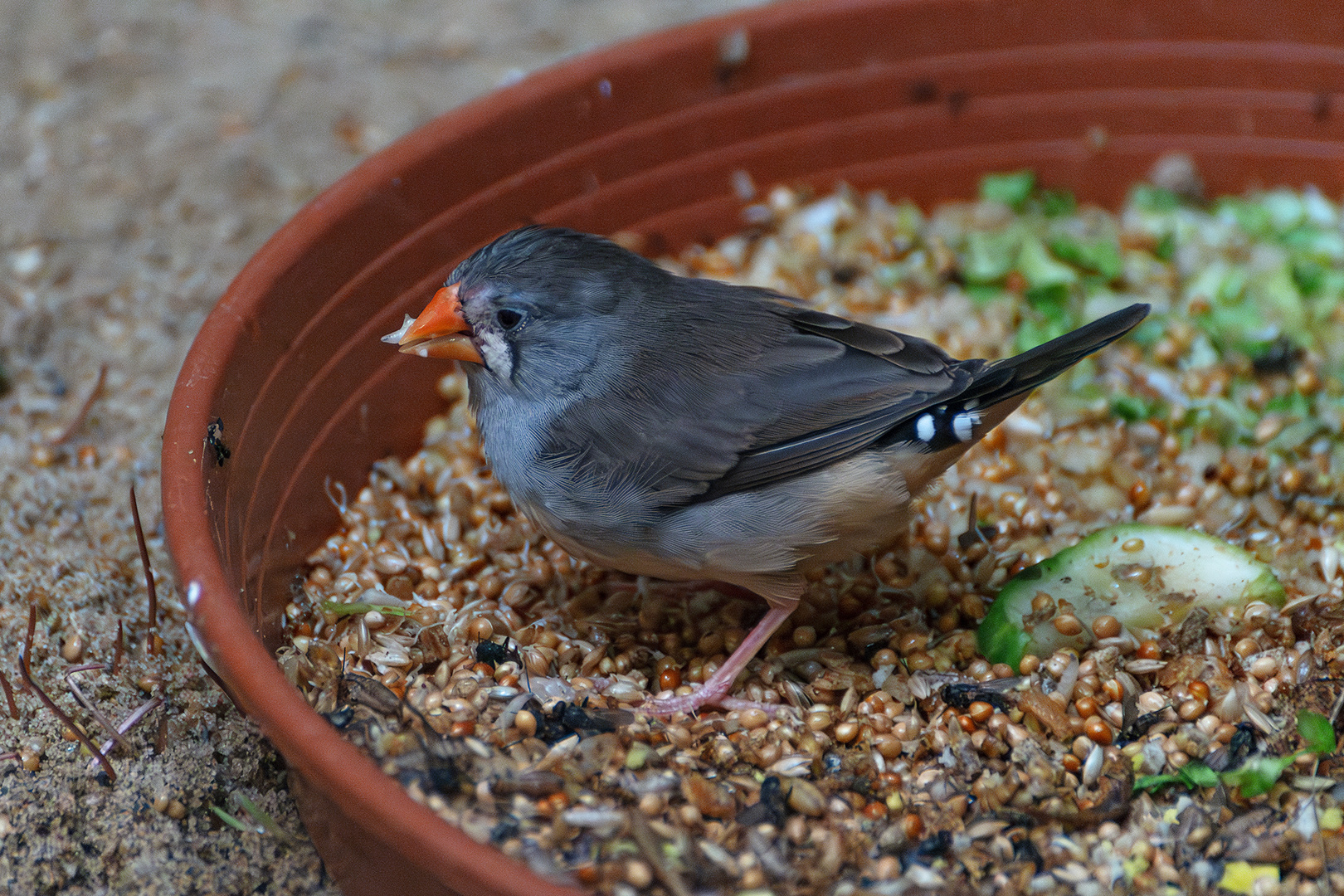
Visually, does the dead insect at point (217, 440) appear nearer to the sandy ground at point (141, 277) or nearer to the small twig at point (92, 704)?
the sandy ground at point (141, 277)

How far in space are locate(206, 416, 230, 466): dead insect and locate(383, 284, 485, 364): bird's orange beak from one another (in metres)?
0.48

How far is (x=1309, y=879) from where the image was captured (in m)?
2.68

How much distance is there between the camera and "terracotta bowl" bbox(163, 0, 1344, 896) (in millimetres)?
3109

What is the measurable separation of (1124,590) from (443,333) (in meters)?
1.93

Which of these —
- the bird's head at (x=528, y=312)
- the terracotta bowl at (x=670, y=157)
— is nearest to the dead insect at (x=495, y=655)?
the terracotta bowl at (x=670, y=157)

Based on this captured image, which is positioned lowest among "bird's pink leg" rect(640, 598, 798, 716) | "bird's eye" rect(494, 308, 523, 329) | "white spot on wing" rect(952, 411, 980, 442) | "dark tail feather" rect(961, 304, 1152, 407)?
"bird's pink leg" rect(640, 598, 798, 716)

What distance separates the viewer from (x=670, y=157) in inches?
167

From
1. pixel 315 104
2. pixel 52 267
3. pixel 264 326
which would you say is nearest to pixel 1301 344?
pixel 264 326

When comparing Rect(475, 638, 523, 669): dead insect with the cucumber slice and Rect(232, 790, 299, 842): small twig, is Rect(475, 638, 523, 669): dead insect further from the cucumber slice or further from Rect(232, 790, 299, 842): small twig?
the cucumber slice

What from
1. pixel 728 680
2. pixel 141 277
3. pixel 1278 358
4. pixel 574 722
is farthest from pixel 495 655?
pixel 1278 358

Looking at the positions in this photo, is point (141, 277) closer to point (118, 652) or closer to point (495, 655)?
point (118, 652)

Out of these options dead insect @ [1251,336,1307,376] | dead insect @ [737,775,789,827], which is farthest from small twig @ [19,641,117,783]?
dead insect @ [1251,336,1307,376]

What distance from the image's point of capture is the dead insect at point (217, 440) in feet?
9.53

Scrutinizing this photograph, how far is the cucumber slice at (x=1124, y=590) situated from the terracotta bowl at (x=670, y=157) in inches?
67.0
